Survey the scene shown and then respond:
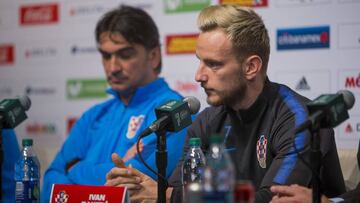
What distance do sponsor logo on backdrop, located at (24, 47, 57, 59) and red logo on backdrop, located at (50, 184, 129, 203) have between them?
2304mm

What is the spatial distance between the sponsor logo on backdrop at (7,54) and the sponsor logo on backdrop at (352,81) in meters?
2.48

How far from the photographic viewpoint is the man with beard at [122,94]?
3.55 metres

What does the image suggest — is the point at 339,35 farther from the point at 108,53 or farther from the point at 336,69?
the point at 108,53

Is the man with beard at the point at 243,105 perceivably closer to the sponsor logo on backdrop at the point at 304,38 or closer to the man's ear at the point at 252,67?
the man's ear at the point at 252,67

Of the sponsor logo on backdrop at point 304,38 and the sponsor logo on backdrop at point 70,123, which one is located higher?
the sponsor logo on backdrop at point 304,38

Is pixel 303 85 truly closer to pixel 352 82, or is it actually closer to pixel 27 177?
pixel 352 82

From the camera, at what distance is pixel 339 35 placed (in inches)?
134

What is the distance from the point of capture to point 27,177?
2965mm

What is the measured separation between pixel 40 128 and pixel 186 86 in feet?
4.16

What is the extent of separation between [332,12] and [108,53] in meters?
1.27

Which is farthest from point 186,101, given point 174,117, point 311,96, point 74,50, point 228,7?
point 74,50

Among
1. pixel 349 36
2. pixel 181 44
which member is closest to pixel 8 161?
pixel 181 44

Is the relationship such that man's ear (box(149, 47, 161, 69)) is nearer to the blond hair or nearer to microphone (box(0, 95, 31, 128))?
the blond hair

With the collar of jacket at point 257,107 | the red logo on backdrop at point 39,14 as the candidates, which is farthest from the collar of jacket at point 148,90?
the red logo on backdrop at point 39,14
